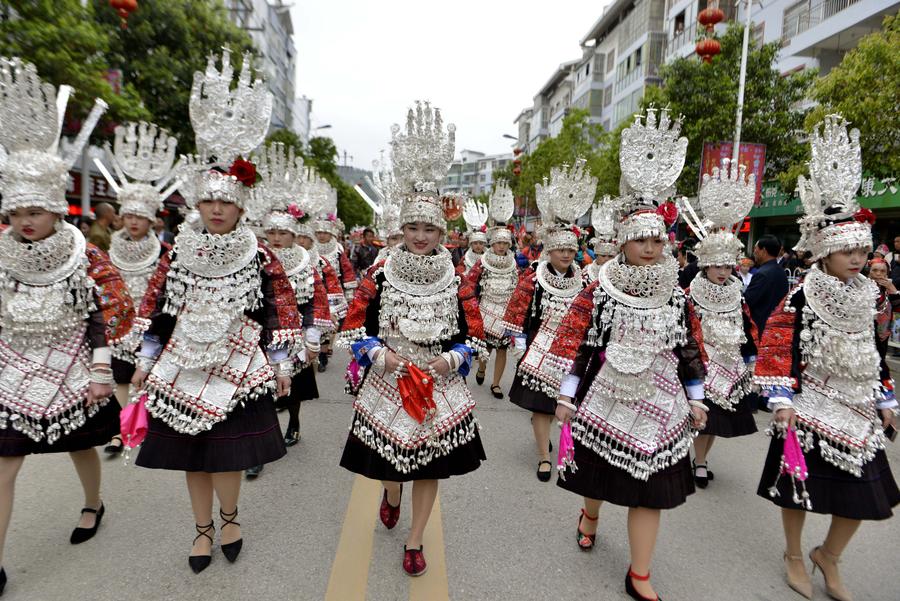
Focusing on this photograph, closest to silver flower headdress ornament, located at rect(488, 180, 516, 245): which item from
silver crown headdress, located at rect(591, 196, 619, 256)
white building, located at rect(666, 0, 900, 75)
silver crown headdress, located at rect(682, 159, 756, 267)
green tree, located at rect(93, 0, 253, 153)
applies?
silver crown headdress, located at rect(591, 196, 619, 256)

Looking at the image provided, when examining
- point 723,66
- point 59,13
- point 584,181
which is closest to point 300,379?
point 584,181

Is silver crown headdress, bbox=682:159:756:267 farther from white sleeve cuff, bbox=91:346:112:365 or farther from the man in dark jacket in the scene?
white sleeve cuff, bbox=91:346:112:365

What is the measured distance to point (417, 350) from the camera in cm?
329

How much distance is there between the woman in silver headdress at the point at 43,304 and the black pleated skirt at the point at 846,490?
4.03 metres

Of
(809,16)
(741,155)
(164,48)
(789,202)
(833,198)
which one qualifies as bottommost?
(833,198)

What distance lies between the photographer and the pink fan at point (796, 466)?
3127 mm

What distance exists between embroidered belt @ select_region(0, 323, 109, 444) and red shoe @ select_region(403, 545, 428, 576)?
2.02m

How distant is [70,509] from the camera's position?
3846 mm

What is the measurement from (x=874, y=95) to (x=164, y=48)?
14261mm

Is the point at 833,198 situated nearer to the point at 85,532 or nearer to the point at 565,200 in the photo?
the point at 565,200

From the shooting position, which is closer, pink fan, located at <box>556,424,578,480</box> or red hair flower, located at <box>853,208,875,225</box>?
pink fan, located at <box>556,424,578,480</box>

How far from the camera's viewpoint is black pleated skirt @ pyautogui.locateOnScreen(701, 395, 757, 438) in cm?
465

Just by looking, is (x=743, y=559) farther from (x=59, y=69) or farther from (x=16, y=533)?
(x=59, y=69)

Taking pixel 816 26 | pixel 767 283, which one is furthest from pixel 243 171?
pixel 816 26
